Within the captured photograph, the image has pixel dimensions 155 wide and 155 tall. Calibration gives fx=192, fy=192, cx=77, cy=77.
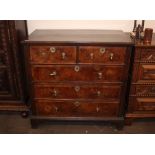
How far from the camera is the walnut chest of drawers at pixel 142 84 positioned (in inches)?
70.6

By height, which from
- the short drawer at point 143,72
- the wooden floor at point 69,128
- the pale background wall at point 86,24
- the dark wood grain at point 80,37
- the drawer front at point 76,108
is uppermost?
the pale background wall at point 86,24

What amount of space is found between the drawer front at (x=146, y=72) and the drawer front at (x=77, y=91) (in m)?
0.25

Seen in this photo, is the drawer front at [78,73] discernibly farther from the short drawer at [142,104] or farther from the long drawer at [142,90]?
the short drawer at [142,104]

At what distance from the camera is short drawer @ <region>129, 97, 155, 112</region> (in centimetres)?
204

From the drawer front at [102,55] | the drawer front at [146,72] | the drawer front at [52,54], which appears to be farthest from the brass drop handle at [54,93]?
the drawer front at [146,72]

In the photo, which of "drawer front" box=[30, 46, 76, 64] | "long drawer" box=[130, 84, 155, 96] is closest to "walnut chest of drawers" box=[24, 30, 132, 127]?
"drawer front" box=[30, 46, 76, 64]

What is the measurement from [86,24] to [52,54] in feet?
2.19

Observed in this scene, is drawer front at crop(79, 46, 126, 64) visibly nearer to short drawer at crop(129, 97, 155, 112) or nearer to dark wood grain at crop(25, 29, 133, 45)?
dark wood grain at crop(25, 29, 133, 45)

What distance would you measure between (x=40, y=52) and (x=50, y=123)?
0.93 meters

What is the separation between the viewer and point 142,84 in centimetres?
195

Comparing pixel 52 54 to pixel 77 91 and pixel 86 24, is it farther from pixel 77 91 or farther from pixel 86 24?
pixel 86 24
